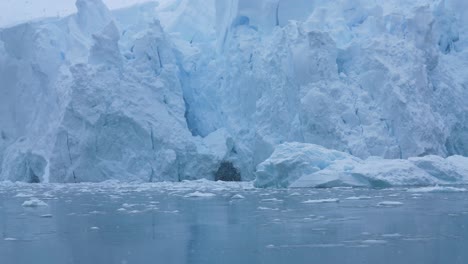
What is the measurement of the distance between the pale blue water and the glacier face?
8.45 meters

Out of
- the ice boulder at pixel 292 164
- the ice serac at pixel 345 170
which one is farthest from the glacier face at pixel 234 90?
the ice serac at pixel 345 170

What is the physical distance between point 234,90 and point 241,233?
14.6m

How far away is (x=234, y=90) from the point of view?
2036 cm

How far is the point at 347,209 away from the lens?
8.27 metres

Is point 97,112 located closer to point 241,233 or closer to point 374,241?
point 241,233

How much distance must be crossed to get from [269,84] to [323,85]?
6.12 ft

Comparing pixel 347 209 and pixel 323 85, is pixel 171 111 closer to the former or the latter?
pixel 323 85

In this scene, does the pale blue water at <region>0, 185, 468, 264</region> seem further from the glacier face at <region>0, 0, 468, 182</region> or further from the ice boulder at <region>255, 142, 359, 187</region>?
the glacier face at <region>0, 0, 468, 182</region>

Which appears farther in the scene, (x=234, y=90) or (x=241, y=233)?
(x=234, y=90)

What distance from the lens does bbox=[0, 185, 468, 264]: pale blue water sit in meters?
4.53

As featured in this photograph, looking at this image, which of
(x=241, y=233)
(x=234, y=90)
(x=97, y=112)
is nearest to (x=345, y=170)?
(x=234, y=90)

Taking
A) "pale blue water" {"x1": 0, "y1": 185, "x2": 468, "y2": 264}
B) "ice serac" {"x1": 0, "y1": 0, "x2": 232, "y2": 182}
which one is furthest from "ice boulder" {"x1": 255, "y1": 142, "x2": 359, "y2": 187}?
"pale blue water" {"x1": 0, "y1": 185, "x2": 468, "y2": 264}

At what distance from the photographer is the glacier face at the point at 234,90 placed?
17.9m

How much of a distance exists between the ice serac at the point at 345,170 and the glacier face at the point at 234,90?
249cm
